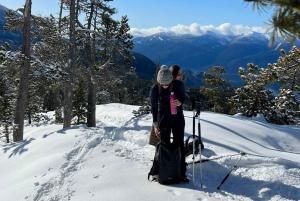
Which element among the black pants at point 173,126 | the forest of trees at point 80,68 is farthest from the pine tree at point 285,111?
the black pants at point 173,126

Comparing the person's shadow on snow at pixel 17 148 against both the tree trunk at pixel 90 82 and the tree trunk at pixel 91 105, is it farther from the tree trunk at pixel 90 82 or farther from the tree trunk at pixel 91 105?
the tree trunk at pixel 91 105

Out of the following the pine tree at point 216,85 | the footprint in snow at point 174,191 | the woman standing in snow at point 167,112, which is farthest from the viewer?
the pine tree at point 216,85

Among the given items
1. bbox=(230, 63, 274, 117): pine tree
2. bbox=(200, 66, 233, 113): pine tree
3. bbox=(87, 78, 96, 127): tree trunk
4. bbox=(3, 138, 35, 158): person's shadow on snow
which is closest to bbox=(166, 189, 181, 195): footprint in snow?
bbox=(3, 138, 35, 158): person's shadow on snow

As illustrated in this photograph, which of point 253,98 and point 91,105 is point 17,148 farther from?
point 253,98

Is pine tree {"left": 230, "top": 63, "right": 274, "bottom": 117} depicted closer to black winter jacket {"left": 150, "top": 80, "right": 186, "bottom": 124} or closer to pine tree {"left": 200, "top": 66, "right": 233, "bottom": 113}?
pine tree {"left": 200, "top": 66, "right": 233, "bottom": 113}

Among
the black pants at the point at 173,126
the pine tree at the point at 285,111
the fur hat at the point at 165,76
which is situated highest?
the fur hat at the point at 165,76

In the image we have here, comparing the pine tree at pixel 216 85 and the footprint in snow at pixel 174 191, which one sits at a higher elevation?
the pine tree at pixel 216 85

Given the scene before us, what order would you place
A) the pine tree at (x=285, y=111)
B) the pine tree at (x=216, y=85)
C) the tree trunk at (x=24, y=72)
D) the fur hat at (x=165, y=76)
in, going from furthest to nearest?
1. the pine tree at (x=216, y=85)
2. the pine tree at (x=285, y=111)
3. the tree trunk at (x=24, y=72)
4. the fur hat at (x=165, y=76)

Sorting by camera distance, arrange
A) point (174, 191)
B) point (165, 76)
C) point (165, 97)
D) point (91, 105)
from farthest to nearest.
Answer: point (91, 105), point (165, 97), point (165, 76), point (174, 191)

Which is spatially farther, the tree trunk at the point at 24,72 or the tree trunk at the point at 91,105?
the tree trunk at the point at 91,105

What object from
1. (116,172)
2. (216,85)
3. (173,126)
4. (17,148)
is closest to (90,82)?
(17,148)

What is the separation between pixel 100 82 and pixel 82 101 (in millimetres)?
4738

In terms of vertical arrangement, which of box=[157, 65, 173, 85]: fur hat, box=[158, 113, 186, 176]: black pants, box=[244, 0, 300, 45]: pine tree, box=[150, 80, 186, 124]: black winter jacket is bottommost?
box=[158, 113, 186, 176]: black pants

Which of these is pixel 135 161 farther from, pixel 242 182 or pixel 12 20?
pixel 12 20
